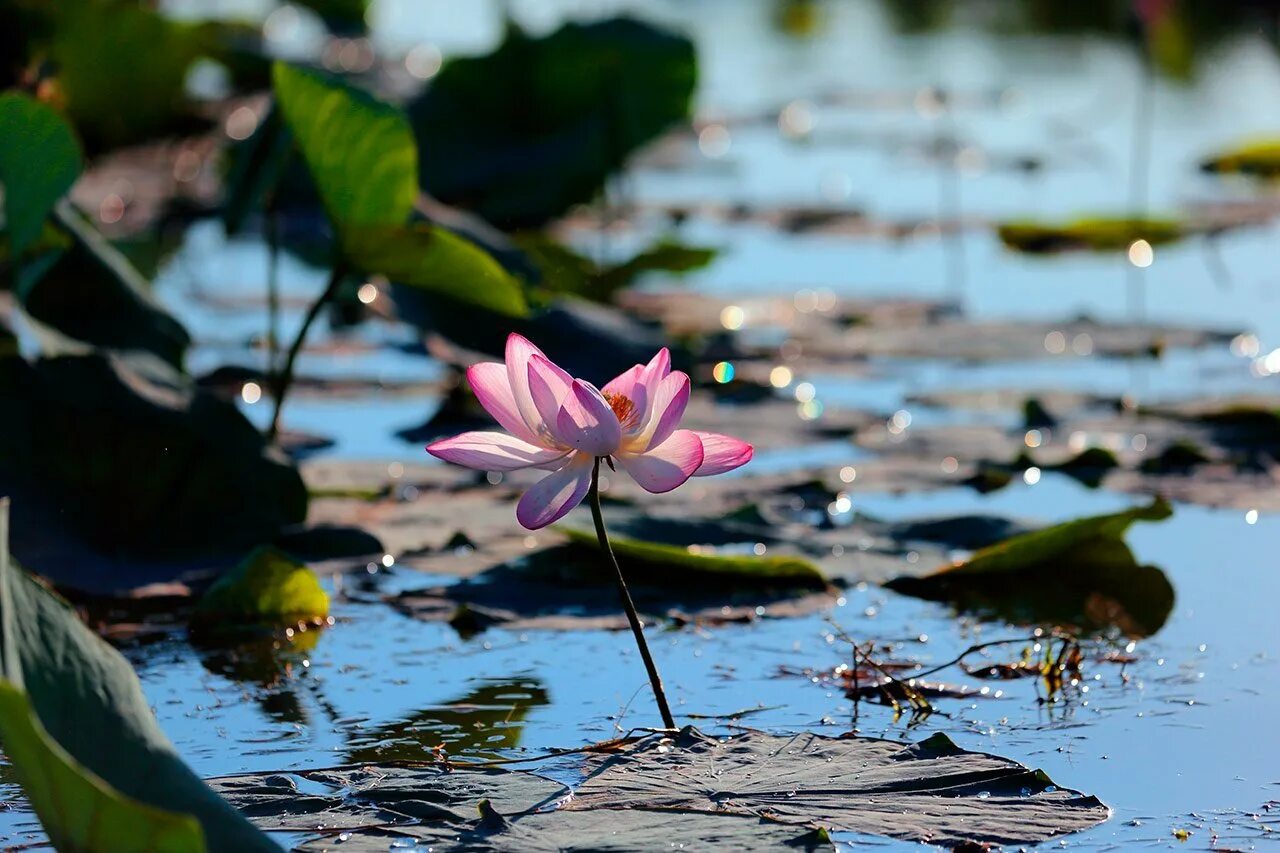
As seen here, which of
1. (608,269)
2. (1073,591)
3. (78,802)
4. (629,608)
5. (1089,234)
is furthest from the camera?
(1089,234)

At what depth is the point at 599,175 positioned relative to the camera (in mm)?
5098

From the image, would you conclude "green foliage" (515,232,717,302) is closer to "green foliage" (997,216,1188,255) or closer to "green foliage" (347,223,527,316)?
"green foliage" (347,223,527,316)

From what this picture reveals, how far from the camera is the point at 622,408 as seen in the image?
5.62 feet

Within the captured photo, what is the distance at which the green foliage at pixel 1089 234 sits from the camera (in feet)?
17.9

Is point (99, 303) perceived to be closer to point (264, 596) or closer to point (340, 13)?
point (264, 596)

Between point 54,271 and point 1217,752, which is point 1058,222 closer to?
point 54,271

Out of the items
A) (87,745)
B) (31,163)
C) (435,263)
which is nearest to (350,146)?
(435,263)

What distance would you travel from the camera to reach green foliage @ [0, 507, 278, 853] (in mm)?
1224

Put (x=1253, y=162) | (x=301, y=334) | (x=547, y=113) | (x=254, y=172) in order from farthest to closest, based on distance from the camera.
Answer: (x=1253, y=162) → (x=547, y=113) → (x=254, y=172) → (x=301, y=334)

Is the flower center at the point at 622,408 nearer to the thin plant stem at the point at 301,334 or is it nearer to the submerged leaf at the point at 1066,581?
the submerged leaf at the point at 1066,581

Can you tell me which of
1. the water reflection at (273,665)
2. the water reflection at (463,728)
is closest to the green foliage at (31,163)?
the water reflection at (273,665)

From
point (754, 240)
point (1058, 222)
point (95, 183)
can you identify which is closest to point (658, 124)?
point (754, 240)

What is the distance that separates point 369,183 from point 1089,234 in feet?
10.8

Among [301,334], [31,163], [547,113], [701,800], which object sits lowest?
[701,800]
